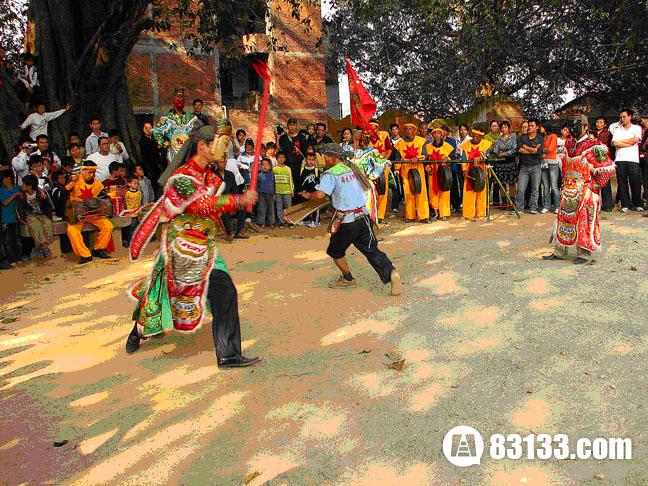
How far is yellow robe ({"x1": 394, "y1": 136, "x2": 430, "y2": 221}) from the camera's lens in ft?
37.9

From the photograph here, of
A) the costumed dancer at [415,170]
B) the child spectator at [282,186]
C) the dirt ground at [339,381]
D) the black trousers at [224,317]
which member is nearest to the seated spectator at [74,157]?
the dirt ground at [339,381]

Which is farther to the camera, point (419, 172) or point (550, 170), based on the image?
point (550, 170)

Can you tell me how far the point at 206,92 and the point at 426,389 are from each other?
17.9 metres

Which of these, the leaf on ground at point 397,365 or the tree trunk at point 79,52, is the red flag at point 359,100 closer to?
the tree trunk at point 79,52

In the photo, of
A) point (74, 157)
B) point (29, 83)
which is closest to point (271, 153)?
point (74, 157)

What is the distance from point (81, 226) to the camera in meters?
9.12

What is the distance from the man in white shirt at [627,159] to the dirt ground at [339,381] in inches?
170

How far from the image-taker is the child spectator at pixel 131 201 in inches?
388

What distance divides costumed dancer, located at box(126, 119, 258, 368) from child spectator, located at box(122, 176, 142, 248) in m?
5.27

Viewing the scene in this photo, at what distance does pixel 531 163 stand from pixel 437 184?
1766 mm

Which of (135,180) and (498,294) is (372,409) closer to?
(498,294)

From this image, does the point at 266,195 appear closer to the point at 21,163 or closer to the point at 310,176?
the point at 310,176

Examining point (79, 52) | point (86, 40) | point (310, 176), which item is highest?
point (86, 40)

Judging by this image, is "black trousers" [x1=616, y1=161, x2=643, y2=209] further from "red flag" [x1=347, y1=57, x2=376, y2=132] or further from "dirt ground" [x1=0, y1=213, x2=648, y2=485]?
"red flag" [x1=347, y1=57, x2=376, y2=132]
